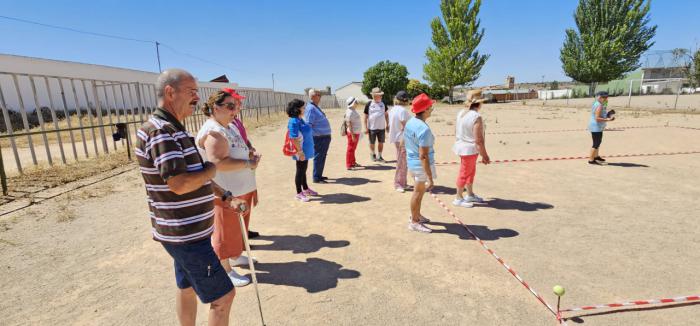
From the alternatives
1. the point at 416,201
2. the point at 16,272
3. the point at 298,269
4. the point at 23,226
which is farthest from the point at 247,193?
the point at 23,226

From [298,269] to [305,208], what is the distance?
1.99m

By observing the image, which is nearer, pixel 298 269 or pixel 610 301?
pixel 610 301

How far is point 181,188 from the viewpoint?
1728mm

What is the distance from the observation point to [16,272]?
3.72 metres

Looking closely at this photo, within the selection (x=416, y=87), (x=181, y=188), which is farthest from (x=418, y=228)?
(x=416, y=87)

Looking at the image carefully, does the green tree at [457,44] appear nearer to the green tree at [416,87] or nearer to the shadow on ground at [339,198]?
the green tree at [416,87]

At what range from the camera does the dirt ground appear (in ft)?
9.53

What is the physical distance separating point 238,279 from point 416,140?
2.45 metres

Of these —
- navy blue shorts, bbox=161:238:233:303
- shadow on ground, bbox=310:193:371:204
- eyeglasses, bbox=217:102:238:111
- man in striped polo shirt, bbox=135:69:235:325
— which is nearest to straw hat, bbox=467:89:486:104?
shadow on ground, bbox=310:193:371:204

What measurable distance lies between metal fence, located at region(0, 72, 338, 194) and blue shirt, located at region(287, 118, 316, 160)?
5.66 meters

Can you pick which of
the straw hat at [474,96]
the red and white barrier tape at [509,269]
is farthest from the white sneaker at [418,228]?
the straw hat at [474,96]

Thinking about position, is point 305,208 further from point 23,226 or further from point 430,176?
point 23,226

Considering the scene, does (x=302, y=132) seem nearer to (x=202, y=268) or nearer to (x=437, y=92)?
(x=202, y=268)

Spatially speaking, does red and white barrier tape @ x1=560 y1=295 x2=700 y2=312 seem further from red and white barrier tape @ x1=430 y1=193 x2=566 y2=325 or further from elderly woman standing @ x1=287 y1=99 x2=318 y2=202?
elderly woman standing @ x1=287 y1=99 x2=318 y2=202
